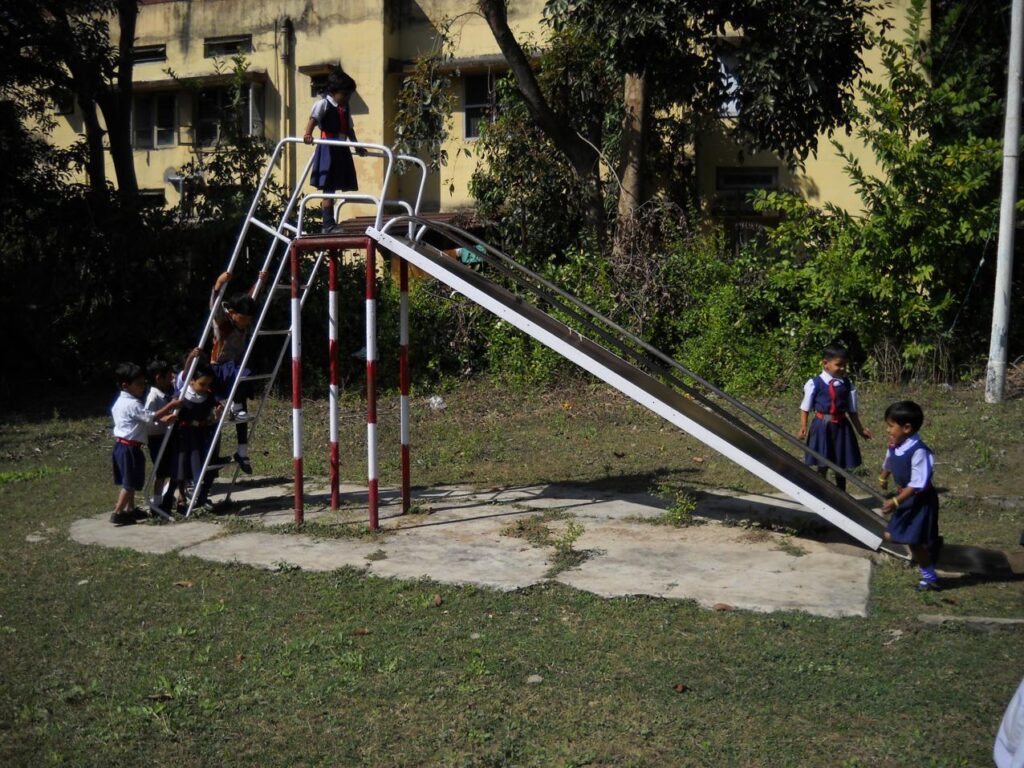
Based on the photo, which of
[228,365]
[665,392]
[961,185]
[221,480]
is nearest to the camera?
[665,392]

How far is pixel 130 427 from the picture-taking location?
8.30 m

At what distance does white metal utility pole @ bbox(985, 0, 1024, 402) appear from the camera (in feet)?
39.5

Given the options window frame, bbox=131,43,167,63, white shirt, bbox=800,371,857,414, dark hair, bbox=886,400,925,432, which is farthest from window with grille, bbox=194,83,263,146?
dark hair, bbox=886,400,925,432

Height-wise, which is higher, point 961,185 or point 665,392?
point 961,185

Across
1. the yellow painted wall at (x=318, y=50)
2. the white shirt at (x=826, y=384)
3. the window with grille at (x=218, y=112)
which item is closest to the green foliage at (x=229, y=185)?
the yellow painted wall at (x=318, y=50)

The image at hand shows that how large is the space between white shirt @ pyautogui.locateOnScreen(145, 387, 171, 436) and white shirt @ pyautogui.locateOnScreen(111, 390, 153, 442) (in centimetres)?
8

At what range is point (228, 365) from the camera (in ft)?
30.8

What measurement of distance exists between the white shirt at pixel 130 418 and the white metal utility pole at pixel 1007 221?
9012 millimetres

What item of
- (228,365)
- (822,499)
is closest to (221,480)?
(228,365)

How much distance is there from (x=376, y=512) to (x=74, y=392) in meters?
10.5

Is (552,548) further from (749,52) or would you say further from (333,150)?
(749,52)

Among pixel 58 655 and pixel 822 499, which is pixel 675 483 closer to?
pixel 822 499

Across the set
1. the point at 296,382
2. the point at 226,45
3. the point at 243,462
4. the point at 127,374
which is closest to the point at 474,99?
the point at 226,45

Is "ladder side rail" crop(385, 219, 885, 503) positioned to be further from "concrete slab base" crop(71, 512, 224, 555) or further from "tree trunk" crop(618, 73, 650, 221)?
"tree trunk" crop(618, 73, 650, 221)
